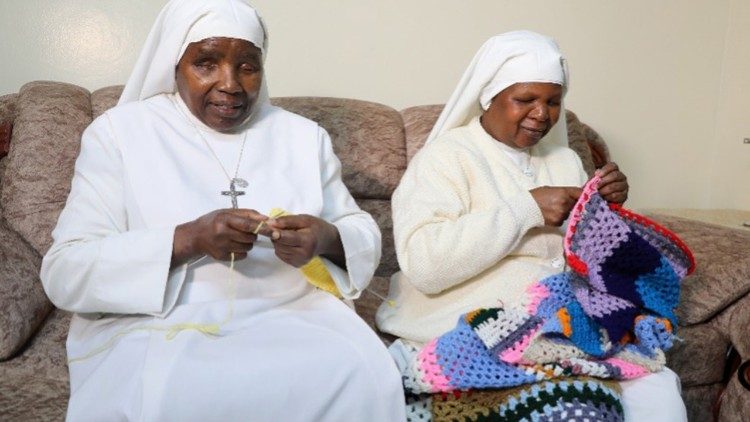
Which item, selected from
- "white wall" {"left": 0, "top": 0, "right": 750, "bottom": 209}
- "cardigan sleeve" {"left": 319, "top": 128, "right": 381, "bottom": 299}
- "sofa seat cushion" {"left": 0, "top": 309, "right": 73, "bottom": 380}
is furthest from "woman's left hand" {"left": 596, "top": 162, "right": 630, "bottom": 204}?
"white wall" {"left": 0, "top": 0, "right": 750, "bottom": 209}

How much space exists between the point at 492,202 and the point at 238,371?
0.85 m

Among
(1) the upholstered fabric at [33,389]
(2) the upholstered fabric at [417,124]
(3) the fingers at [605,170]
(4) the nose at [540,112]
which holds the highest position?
(4) the nose at [540,112]

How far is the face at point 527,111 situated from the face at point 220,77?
2.27 feet

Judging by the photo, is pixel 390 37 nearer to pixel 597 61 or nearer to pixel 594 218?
pixel 597 61

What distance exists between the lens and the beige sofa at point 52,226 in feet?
6.34

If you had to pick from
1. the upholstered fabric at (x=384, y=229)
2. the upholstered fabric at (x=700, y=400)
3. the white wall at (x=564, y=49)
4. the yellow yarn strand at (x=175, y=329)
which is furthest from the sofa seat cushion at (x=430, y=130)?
the yellow yarn strand at (x=175, y=329)

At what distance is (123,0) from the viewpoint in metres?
2.93

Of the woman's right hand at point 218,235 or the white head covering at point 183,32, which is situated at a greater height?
Answer: the white head covering at point 183,32

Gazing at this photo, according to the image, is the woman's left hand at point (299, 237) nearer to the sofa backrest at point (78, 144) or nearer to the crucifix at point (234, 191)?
the crucifix at point (234, 191)

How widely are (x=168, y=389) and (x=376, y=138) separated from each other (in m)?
1.51

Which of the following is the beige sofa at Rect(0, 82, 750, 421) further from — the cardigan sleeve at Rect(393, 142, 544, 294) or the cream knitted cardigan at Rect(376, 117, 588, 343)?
the cardigan sleeve at Rect(393, 142, 544, 294)

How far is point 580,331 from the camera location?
1732 mm

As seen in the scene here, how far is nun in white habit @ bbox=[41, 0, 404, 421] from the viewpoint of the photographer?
4.99ft

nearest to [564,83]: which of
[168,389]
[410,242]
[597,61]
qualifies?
[410,242]
